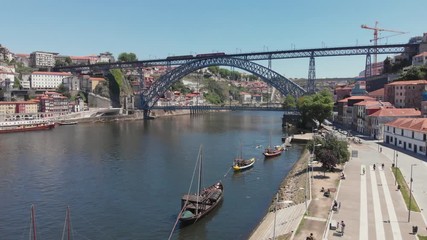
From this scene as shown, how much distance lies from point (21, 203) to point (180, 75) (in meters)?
57.8

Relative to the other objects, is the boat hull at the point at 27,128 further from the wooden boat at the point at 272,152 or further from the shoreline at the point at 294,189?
the shoreline at the point at 294,189

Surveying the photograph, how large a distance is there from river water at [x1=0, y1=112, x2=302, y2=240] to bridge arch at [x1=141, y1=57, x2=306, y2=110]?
83.5ft

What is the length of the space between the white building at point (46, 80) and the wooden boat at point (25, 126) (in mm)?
24870

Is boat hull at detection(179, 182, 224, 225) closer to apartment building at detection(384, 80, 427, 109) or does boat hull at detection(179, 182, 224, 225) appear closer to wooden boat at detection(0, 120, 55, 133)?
apartment building at detection(384, 80, 427, 109)

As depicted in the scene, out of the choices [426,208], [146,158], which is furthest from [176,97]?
[426,208]

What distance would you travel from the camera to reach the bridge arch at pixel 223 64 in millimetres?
66125

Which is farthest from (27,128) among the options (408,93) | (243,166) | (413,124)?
(408,93)

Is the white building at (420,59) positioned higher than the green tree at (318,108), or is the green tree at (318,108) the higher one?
the white building at (420,59)

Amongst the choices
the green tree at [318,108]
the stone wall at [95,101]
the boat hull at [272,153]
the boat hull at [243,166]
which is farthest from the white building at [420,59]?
the stone wall at [95,101]

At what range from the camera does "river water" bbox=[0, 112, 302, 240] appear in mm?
16703

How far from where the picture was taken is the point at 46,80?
8062 cm

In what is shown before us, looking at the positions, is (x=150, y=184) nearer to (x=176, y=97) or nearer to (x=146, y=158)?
(x=146, y=158)

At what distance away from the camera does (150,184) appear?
23.8 m

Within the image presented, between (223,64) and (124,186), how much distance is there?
49.4 meters
